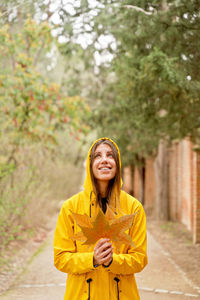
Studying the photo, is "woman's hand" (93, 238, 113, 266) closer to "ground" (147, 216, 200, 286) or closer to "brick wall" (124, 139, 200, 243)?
"ground" (147, 216, 200, 286)

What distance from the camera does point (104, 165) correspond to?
2.93 meters

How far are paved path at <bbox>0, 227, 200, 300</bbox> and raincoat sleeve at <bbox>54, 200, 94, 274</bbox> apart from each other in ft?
11.0

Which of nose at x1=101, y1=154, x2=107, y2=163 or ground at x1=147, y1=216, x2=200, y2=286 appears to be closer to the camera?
nose at x1=101, y1=154, x2=107, y2=163

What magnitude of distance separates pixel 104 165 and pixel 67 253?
0.64 metres

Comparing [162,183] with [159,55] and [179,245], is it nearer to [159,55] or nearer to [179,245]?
[179,245]

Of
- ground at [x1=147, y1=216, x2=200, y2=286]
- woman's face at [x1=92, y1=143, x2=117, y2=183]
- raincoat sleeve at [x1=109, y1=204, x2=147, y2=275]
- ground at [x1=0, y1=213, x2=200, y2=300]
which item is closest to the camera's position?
raincoat sleeve at [x1=109, y1=204, x2=147, y2=275]

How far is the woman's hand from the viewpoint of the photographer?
2.52 meters

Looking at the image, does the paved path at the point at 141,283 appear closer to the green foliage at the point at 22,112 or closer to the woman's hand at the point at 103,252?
the green foliage at the point at 22,112

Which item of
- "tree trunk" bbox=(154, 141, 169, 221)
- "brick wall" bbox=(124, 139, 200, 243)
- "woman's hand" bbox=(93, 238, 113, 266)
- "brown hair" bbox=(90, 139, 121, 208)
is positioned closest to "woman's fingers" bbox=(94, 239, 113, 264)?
"woman's hand" bbox=(93, 238, 113, 266)

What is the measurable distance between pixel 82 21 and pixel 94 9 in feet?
2.71

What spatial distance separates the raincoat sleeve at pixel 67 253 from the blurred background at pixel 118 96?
3.40m

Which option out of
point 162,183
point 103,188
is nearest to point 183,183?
point 162,183

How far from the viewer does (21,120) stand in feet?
31.1

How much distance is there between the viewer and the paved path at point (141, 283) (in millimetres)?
6059
